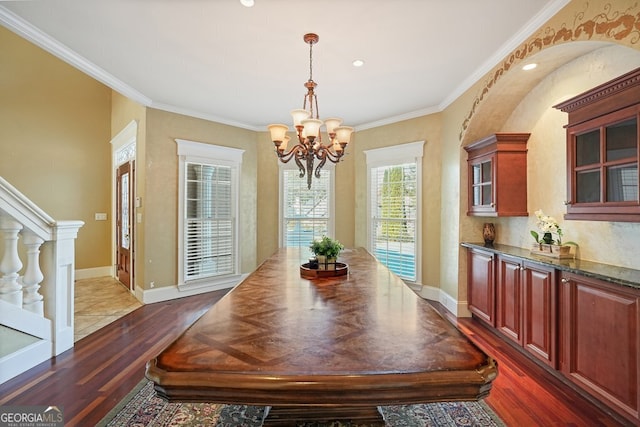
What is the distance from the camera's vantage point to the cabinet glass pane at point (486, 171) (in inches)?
138

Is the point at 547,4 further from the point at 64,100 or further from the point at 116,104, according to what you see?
the point at 64,100

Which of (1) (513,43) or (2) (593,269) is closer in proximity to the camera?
(2) (593,269)

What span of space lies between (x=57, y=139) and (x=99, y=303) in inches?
121

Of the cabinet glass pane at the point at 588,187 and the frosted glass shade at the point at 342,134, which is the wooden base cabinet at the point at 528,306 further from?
the frosted glass shade at the point at 342,134

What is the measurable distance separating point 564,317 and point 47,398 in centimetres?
374

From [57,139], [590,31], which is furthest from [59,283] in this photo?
[590,31]

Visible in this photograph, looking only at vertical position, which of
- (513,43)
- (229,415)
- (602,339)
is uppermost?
(513,43)

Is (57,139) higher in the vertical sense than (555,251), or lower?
higher

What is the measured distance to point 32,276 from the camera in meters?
2.70

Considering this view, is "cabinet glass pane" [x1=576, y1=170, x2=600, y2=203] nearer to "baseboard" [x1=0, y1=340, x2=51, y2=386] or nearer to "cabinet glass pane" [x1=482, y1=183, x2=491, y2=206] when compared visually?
"cabinet glass pane" [x1=482, y1=183, x2=491, y2=206]

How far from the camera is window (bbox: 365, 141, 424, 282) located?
189 inches

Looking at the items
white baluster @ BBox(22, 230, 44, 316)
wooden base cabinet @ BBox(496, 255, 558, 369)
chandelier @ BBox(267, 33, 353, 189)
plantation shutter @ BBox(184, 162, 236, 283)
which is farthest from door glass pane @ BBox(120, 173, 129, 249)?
wooden base cabinet @ BBox(496, 255, 558, 369)

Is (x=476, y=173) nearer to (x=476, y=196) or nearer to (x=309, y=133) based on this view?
(x=476, y=196)

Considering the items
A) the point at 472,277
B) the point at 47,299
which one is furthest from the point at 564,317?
the point at 47,299
